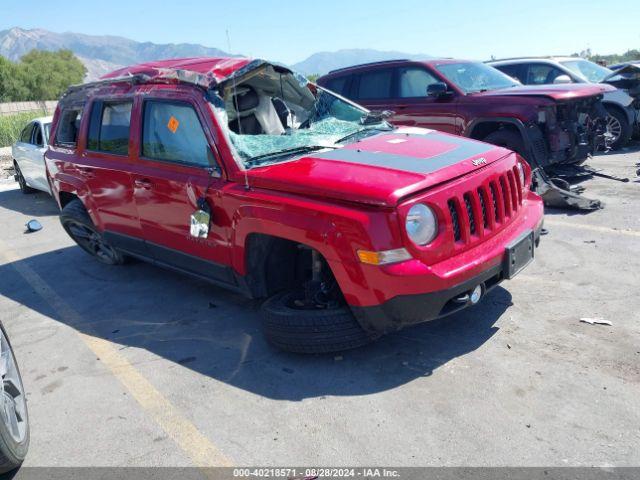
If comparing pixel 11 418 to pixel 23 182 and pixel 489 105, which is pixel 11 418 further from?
pixel 23 182

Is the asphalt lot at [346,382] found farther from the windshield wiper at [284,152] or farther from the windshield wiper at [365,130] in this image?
the windshield wiper at [365,130]

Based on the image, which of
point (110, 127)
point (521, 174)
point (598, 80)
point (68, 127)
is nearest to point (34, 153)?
point (68, 127)

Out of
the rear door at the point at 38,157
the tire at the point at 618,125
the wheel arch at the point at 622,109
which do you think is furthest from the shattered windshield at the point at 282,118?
the tire at the point at 618,125

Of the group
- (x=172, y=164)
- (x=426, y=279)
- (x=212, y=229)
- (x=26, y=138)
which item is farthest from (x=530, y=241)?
(x=26, y=138)

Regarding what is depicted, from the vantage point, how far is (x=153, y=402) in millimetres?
3277

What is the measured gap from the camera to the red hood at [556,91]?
22.1 feet

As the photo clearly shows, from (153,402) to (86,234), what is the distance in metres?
3.19

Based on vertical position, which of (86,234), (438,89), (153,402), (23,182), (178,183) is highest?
(438,89)

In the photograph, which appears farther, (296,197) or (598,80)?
(598,80)

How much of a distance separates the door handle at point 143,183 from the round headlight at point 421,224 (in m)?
2.38

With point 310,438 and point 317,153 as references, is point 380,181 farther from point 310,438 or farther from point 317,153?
point 310,438

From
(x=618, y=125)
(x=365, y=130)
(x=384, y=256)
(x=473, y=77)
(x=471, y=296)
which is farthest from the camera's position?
(x=618, y=125)

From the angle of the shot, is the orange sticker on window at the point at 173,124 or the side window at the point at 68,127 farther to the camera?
the side window at the point at 68,127

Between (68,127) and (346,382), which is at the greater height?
(68,127)
